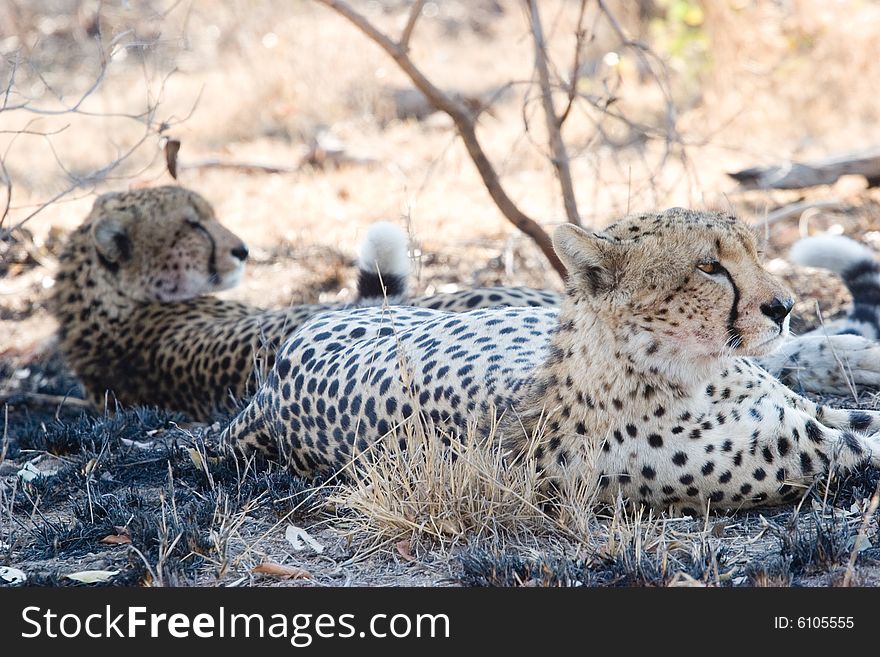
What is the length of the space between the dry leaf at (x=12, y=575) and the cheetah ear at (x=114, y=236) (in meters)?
2.27

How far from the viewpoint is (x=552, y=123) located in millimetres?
5094

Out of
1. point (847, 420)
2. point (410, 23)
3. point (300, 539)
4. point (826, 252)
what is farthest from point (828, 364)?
point (410, 23)

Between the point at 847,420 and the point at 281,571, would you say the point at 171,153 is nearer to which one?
the point at 281,571

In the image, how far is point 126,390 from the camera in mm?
4832

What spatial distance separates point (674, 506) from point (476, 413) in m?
0.54

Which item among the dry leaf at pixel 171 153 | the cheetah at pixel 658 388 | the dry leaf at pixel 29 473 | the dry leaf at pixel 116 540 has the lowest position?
the dry leaf at pixel 29 473

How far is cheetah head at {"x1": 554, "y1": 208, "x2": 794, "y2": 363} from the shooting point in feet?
8.84

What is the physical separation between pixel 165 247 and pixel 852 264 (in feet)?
8.82

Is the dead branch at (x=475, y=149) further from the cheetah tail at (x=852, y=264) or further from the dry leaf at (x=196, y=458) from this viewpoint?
the dry leaf at (x=196, y=458)

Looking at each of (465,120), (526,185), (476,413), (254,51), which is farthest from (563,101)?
(476,413)

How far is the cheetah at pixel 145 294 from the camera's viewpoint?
189 inches

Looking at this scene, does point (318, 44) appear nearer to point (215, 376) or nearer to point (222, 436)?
point (215, 376)

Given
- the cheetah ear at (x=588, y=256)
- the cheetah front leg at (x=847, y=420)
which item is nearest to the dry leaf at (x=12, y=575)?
the cheetah ear at (x=588, y=256)

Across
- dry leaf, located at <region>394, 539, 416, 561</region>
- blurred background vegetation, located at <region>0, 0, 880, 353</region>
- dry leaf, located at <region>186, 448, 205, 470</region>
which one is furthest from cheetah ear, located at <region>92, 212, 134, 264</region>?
dry leaf, located at <region>394, 539, 416, 561</region>
